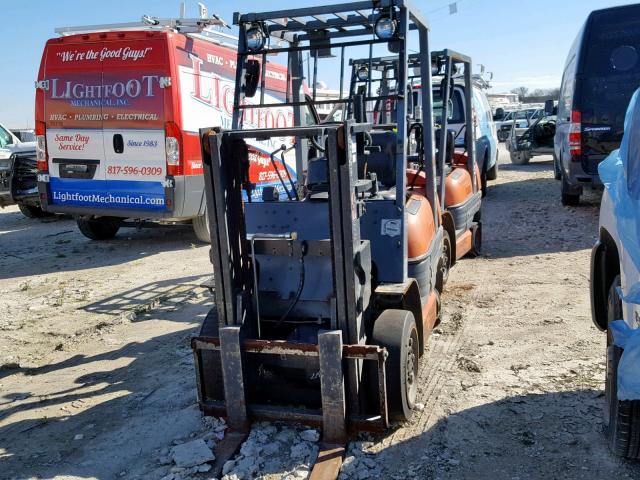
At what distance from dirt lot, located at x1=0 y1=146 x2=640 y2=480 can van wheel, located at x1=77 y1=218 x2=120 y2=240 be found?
5.55 feet

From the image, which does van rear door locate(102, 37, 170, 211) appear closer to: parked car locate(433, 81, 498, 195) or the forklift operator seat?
the forklift operator seat

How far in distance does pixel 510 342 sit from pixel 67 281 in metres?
5.56

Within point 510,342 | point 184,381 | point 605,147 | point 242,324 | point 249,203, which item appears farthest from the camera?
point 605,147

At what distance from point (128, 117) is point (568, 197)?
25.0ft

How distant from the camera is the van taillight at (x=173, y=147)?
26.8ft

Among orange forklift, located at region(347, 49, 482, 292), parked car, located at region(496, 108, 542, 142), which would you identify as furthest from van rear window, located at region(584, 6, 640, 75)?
parked car, located at region(496, 108, 542, 142)

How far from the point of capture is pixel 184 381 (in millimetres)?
4680

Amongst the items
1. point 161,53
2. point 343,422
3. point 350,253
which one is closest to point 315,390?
point 343,422

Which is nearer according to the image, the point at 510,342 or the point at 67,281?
the point at 510,342

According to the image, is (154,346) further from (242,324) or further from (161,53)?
(161,53)

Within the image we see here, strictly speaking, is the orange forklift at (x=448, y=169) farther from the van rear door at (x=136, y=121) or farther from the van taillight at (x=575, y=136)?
the van rear door at (x=136, y=121)

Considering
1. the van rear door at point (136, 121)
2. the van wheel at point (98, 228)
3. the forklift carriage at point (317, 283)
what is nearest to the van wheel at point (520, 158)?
the van wheel at point (98, 228)

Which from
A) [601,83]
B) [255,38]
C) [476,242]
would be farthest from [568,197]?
[255,38]

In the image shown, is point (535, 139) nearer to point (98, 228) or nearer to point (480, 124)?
point (480, 124)
